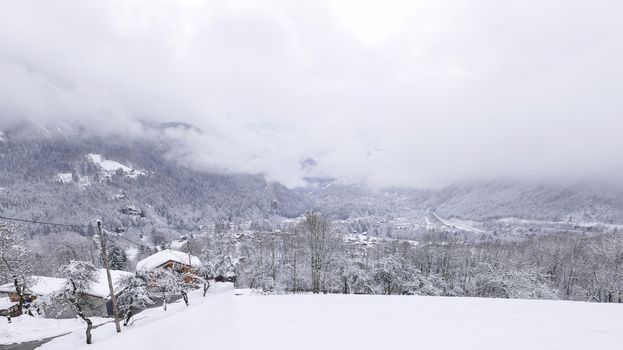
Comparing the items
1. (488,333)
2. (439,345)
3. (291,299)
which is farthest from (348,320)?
(291,299)

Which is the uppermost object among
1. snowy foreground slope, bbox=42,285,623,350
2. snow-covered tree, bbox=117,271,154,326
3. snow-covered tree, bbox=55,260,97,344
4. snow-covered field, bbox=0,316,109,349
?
snowy foreground slope, bbox=42,285,623,350

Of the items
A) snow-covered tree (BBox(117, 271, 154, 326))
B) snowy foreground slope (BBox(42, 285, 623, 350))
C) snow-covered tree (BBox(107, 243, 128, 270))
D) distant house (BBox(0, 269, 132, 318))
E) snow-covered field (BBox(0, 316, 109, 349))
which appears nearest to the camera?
snowy foreground slope (BBox(42, 285, 623, 350))

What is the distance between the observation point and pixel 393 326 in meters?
8.72

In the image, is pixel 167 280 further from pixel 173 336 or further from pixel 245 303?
pixel 173 336

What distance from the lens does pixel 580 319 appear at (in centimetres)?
991

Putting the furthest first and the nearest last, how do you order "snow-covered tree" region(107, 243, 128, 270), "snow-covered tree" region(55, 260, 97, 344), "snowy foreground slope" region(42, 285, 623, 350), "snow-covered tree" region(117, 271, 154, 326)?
"snow-covered tree" region(107, 243, 128, 270), "snow-covered tree" region(117, 271, 154, 326), "snow-covered tree" region(55, 260, 97, 344), "snowy foreground slope" region(42, 285, 623, 350)

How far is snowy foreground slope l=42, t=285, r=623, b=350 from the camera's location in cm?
734

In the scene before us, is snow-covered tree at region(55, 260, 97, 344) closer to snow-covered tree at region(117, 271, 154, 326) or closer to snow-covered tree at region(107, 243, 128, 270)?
snow-covered tree at region(117, 271, 154, 326)

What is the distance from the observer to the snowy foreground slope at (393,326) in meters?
7.34

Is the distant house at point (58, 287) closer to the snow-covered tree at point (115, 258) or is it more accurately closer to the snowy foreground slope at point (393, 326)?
the snow-covered tree at point (115, 258)

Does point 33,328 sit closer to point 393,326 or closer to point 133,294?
point 133,294

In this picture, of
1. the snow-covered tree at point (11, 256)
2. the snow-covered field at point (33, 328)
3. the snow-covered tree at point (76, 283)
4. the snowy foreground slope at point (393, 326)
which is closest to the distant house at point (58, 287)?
the snow-covered field at point (33, 328)

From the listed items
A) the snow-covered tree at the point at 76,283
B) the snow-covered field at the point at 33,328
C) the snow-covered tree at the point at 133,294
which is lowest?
the snow-covered field at the point at 33,328

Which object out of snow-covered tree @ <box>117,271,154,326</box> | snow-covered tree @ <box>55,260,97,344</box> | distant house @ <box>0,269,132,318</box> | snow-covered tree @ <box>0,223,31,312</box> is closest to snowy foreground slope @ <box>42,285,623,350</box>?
snow-covered tree @ <box>55,260,97,344</box>
